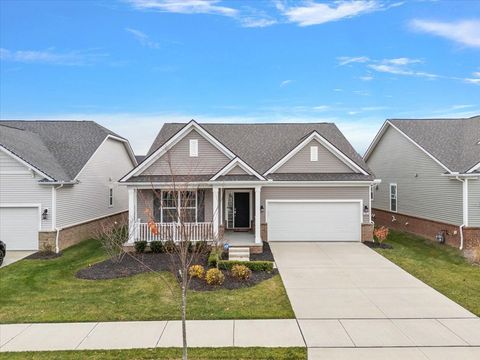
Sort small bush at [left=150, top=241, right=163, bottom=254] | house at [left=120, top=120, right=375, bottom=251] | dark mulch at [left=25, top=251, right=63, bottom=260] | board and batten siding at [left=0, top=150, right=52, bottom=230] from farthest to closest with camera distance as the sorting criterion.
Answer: house at [left=120, top=120, right=375, bottom=251], board and batten siding at [left=0, top=150, right=52, bottom=230], small bush at [left=150, top=241, right=163, bottom=254], dark mulch at [left=25, top=251, right=63, bottom=260]

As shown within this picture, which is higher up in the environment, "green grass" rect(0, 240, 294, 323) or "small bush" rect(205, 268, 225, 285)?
"small bush" rect(205, 268, 225, 285)

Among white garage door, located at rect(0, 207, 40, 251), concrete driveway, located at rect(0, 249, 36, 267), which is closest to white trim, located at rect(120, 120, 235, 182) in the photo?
white garage door, located at rect(0, 207, 40, 251)

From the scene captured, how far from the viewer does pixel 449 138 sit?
63.7 ft

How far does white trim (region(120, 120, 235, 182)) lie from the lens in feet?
55.1

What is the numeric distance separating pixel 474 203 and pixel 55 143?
22326 mm

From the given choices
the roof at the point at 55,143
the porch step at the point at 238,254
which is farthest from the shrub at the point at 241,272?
the roof at the point at 55,143

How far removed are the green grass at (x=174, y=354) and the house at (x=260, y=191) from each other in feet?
31.0

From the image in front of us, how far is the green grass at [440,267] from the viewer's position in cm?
993

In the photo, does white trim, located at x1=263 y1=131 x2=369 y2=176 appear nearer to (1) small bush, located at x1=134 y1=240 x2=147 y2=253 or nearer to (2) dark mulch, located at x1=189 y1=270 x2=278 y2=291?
(1) small bush, located at x1=134 y1=240 x2=147 y2=253

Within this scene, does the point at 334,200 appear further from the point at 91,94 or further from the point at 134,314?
the point at 91,94

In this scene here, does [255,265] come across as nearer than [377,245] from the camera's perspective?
Yes

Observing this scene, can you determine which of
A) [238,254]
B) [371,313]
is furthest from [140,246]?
[371,313]

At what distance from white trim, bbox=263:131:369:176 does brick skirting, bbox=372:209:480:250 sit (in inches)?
186

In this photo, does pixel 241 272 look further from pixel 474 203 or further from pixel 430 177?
pixel 430 177
